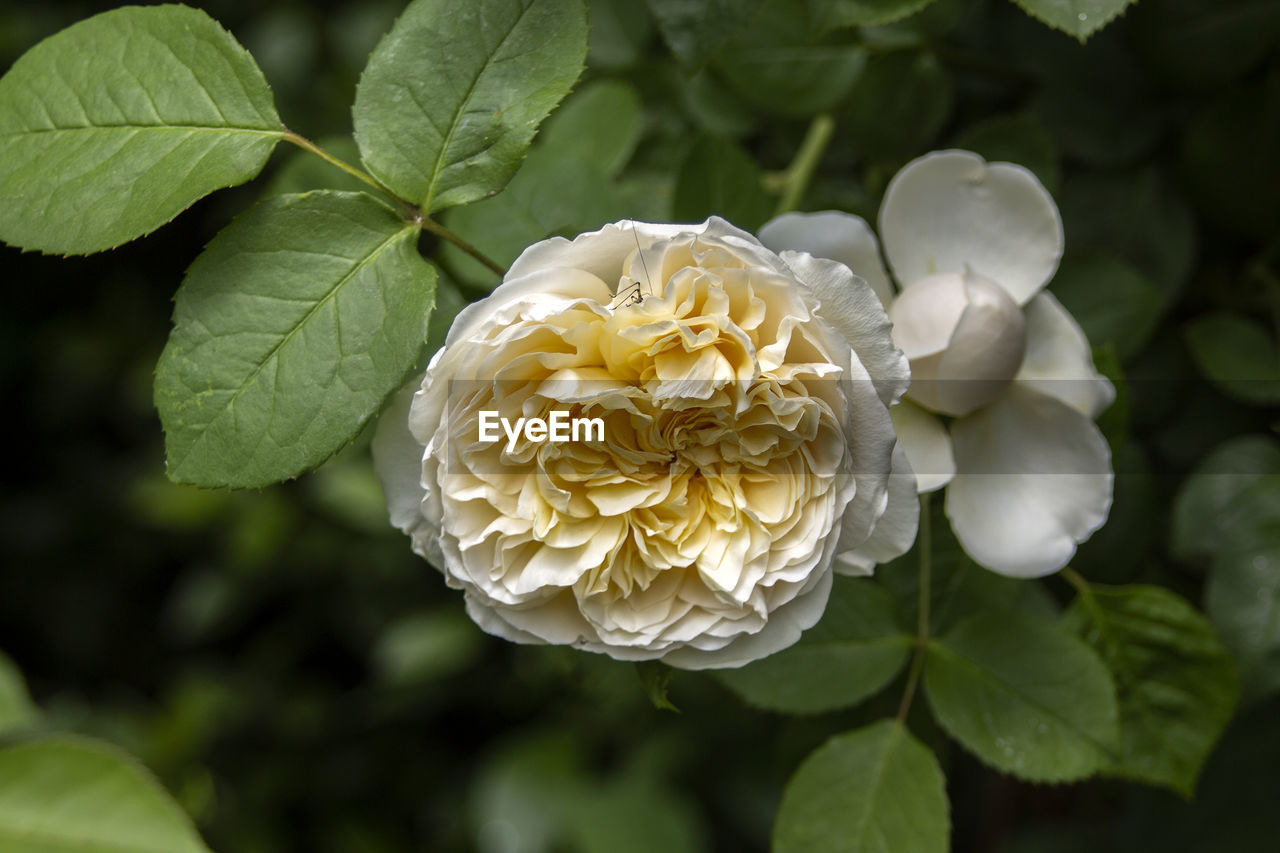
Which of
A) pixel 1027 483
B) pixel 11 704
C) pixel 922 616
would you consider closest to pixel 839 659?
pixel 922 616

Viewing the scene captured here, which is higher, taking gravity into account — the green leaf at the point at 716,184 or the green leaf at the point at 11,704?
the green leaf at the point at 716,184

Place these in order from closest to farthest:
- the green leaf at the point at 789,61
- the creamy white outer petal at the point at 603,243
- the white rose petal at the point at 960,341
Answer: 1. the creamy white outer petal at the point at 603,243
2. the white rose petal at the point at 960,341
3. the green leaf at the point at 789,61

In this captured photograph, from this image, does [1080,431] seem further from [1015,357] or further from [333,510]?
[333,510]

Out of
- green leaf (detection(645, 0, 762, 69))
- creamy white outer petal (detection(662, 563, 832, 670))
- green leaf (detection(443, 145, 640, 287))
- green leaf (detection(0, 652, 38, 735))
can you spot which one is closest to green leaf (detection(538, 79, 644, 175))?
green leaf (detection(443, 145, 640, 287))

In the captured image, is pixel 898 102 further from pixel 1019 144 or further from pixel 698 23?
pixel 698 23

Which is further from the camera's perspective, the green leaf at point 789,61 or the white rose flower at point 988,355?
the green leaf at point 789,61

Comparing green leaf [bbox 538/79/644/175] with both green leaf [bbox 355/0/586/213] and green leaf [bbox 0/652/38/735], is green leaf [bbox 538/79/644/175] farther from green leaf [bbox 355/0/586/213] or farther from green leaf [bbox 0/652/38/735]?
green leaf [bbox 0/652/38/735]

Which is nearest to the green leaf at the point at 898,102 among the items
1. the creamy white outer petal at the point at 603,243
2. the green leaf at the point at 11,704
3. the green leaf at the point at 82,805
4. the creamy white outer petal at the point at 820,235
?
the creamy white outer petal at the point at 820,235

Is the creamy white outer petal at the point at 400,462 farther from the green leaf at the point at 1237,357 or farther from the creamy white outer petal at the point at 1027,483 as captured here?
the green leaf at the point at 1237,357
